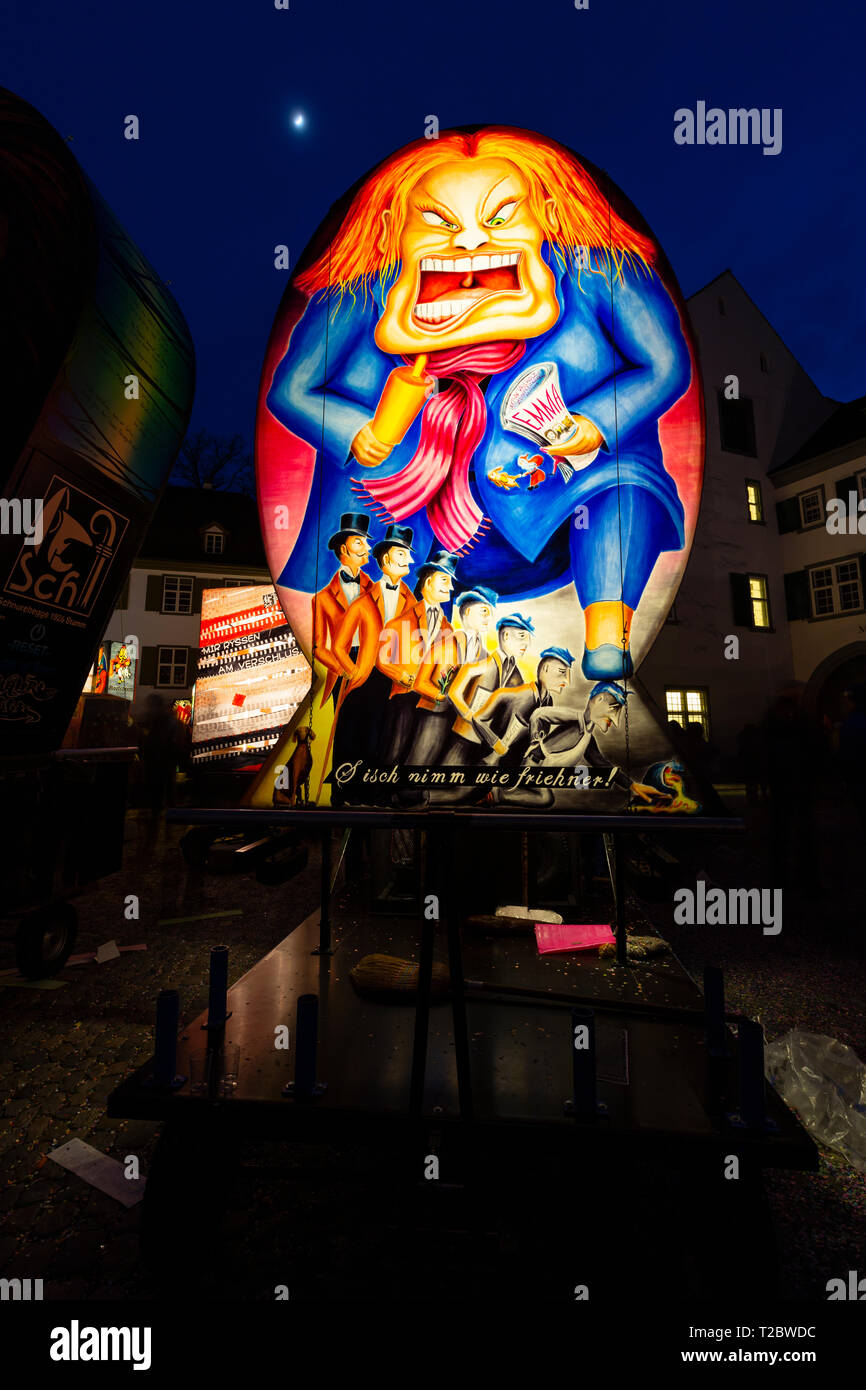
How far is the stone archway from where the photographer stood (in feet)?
60.4

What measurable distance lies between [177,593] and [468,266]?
23.3m

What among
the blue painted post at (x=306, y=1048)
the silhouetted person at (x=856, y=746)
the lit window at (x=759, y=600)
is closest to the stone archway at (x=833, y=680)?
the lit window at (x=759, y=600)

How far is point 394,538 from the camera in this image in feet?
9.61

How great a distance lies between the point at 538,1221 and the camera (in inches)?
99.7

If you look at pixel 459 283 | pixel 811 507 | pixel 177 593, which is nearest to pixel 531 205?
pixel 459 283

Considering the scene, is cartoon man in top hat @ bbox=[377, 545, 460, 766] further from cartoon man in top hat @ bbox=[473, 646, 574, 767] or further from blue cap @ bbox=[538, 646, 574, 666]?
blue cap @ bbox=[538, 646, 574, 666]

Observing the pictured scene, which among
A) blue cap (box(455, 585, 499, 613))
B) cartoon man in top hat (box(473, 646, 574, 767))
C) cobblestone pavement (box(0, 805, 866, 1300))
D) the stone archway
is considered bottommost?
cobblestone pavement (box(0, 805, 866, 1300))

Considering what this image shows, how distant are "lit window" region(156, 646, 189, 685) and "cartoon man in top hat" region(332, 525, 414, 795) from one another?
A: 2196 centimetres

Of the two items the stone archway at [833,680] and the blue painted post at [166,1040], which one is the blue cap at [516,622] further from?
the stone archway at [833,680]

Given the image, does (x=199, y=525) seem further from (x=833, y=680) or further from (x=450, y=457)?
(x=450, y=457)

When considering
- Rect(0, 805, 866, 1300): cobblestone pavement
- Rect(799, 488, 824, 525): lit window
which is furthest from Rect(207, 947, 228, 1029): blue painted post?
Rect(799, 488, 824, 525): lit window

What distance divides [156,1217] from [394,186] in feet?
16.8
